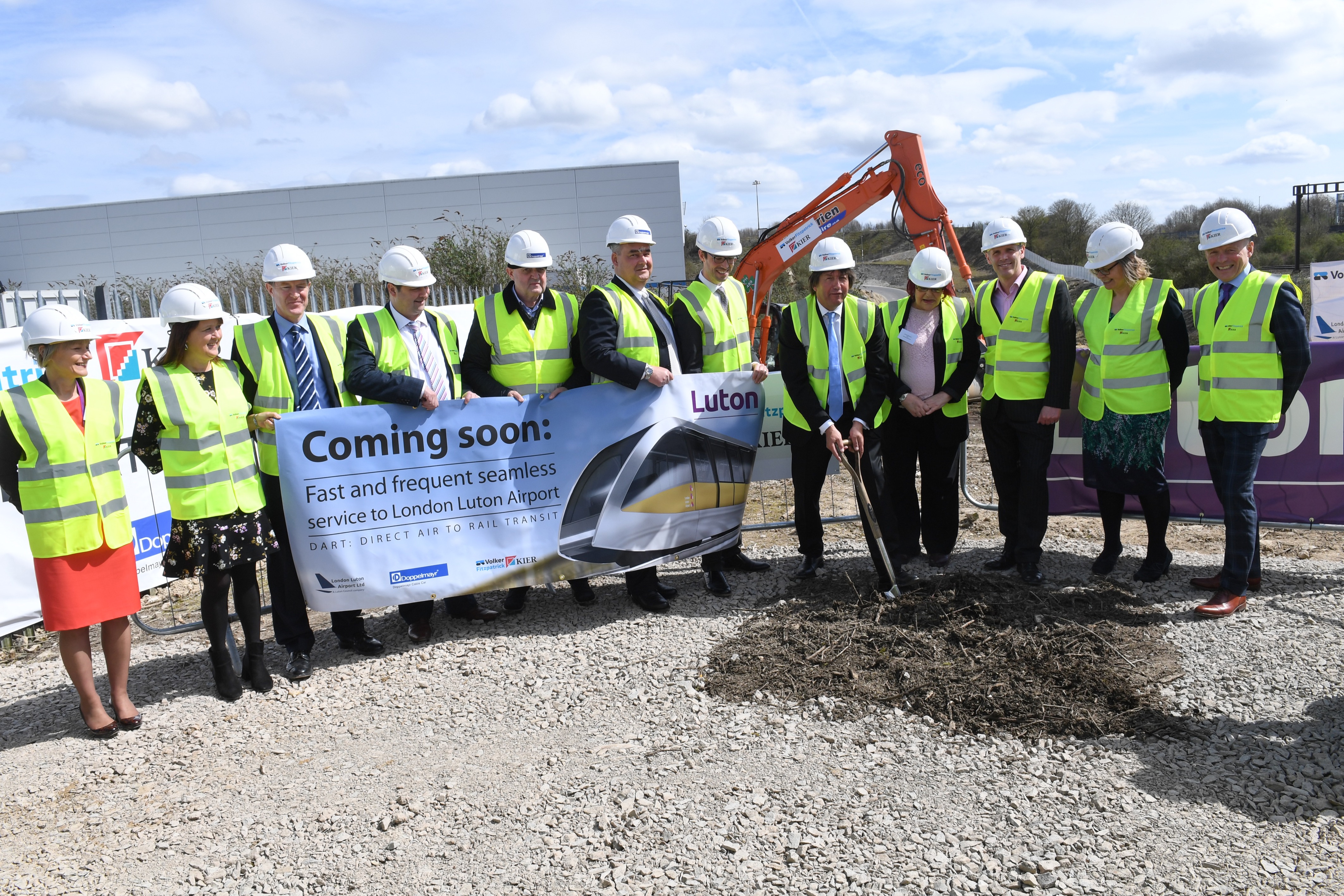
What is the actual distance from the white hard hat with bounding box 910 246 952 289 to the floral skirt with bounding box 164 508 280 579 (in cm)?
398

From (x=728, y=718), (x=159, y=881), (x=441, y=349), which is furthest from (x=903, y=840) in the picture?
(x=441, y=349)

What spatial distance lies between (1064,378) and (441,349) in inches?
147

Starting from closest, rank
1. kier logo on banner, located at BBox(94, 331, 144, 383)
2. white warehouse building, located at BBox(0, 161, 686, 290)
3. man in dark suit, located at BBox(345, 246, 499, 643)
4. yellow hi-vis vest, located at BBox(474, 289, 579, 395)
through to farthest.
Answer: man in dark suit, located at BBox(345, 246, 499, 643) → yellow hi-vis vest, located at BBox(474, 289, 579, 395) → kier logo on banner, located at BBox(94, 331, 144, 383) → white warehouse building, located at BBox(0, 161, 686, 290)

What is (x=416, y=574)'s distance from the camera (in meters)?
5.09

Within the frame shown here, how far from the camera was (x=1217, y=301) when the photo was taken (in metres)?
4.99

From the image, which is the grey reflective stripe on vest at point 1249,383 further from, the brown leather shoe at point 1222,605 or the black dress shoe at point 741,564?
the black dress shoe at point 741,564

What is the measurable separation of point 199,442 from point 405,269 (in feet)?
4.53

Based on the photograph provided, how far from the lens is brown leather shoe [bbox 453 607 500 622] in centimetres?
545

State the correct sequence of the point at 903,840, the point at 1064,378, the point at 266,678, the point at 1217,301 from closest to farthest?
the point at 903,840, the point at 266,678, the point at 1217,301, the point at 1064,378

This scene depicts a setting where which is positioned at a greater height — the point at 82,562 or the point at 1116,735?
the point at 82,562

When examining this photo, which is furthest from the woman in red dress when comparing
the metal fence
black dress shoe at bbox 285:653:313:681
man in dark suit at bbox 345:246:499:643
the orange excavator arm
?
the orange excavator arm

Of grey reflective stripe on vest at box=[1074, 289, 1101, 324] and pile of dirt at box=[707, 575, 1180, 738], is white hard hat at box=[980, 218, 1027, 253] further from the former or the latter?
pile of dirt at box=[707, 575, 1180, 738]

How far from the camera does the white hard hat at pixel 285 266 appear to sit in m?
4.51

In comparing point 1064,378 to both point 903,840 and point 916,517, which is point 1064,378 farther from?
point 903,840
